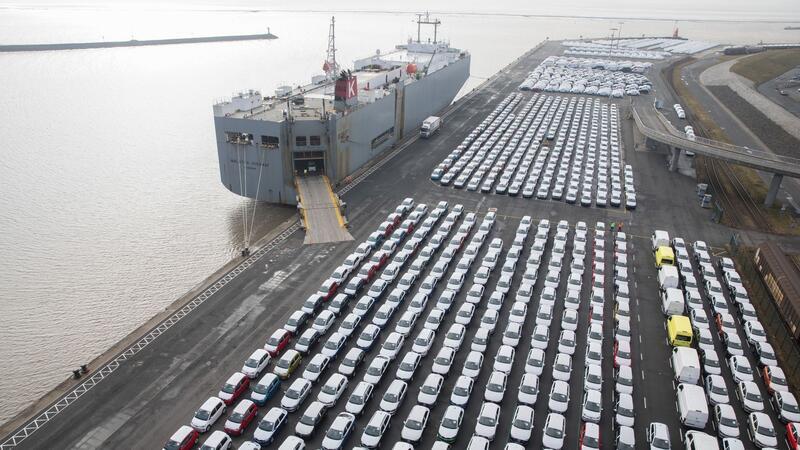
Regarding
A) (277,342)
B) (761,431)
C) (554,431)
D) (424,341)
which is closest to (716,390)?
(761,431)

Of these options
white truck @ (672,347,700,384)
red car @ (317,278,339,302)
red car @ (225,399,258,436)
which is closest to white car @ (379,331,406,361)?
red car @ (317,278,339,302)

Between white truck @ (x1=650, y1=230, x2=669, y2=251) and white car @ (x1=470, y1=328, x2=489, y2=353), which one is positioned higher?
white truck @ (x1=650, y1=230, x2=669, y2=251)

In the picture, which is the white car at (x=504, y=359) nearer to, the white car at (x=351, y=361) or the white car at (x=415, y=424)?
the white car at (x=415, y=424)

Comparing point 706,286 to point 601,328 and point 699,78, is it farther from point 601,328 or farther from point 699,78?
point 699,78

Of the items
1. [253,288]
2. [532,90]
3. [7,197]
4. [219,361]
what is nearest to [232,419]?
[219,361]

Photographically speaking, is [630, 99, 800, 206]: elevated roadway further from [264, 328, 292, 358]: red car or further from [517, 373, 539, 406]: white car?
[264, 328, 292, 358]: red car

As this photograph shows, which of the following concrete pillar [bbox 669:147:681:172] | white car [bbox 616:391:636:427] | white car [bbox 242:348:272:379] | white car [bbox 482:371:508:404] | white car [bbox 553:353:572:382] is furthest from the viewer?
concrete pillar [bbox 669:147:681:172]

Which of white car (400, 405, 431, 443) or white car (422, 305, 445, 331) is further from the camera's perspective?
white car (422, 305, 445, 331)
